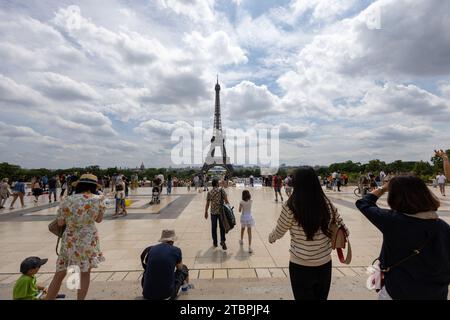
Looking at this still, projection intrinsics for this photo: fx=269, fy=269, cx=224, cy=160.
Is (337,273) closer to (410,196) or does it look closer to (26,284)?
(410,196)

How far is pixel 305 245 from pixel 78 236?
9.35ft

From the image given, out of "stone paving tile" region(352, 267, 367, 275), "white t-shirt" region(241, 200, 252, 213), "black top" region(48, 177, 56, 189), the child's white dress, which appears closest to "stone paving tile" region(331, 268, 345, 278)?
"stone paving tile" region(352, 267, 367, 275)

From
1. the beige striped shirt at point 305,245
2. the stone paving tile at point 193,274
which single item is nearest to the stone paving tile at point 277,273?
the stone paving tile at point 193,274

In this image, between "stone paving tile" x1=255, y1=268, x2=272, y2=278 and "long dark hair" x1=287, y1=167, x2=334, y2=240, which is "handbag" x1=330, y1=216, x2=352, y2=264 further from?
"stone paving tile" x1=255, y1=268, x2=272, y2=278

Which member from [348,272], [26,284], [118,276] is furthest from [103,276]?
[348,272]

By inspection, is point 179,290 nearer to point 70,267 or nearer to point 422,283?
point 70,267

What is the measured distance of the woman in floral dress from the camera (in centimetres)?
345

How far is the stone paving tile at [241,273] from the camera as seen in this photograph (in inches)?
193

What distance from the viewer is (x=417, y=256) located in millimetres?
1944

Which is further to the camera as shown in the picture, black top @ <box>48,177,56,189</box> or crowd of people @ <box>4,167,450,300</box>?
black top @ <box>48,177,56,189</box>

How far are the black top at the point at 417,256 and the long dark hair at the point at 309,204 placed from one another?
50 centimetres

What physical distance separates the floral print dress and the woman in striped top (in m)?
2.53

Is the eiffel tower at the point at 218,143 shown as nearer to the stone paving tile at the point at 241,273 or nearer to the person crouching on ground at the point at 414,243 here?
the stone paving tile at the point at 241,273
